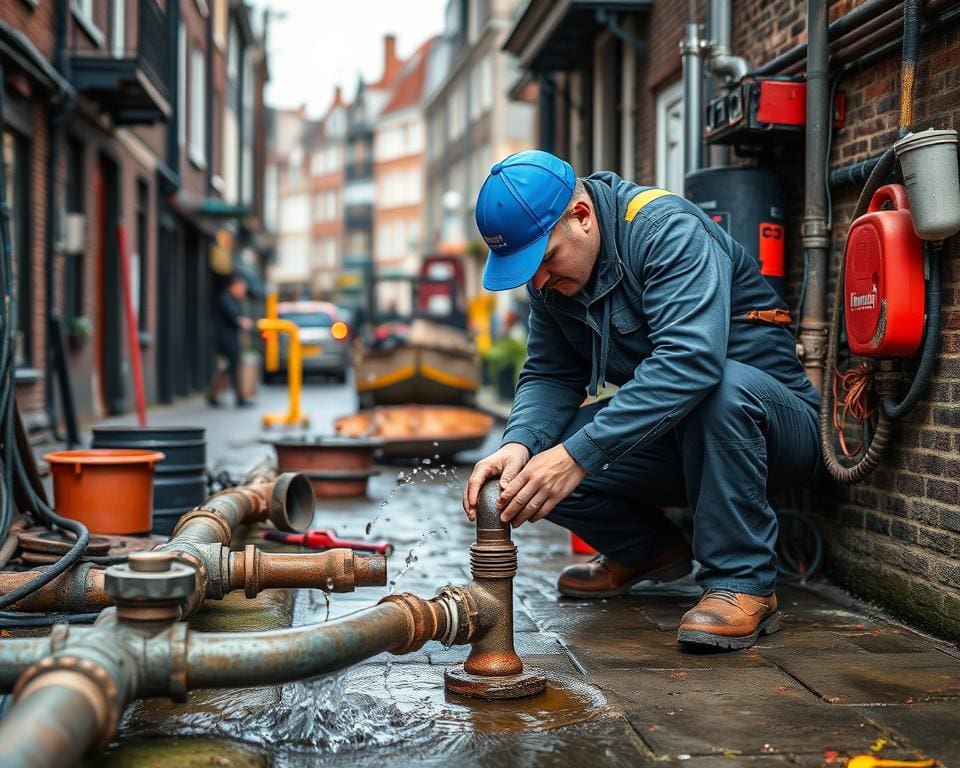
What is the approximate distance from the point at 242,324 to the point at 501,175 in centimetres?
1599

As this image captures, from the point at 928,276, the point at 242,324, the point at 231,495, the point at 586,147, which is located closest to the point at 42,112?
the point at 586,147

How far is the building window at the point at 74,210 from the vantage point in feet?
45.1

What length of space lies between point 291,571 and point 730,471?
136 centimetres

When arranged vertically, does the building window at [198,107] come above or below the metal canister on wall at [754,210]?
above

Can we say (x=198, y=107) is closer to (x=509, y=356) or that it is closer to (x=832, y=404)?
(x=509, y=356)

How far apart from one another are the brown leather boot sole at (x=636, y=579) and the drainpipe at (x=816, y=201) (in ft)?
3.22

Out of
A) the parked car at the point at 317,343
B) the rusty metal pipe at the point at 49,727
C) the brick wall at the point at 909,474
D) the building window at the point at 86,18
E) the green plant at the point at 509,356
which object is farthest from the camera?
the parked car at the point at 317,343

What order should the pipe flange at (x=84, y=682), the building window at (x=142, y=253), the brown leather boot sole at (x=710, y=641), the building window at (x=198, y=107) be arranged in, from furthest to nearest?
the building window at (x=198, y=107) → the building window at (x=142, y=253) → the brown leather boot sole at (x=710, y=641) → the pipe flange at (x=84, y=682)

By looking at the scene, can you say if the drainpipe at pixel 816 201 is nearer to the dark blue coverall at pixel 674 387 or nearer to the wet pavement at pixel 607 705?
the dark blue coverall at pixel 674 387

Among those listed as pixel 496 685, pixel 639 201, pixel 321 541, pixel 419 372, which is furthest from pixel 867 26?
pixel 419 372

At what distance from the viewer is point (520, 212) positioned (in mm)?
3498

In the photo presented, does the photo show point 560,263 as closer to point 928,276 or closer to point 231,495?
point 928,276

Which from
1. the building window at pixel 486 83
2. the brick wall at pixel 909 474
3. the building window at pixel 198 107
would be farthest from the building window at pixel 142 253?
the building window at pixel 486 83

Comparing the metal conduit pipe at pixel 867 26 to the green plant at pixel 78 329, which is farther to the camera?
the green plant at pixel 78 329
